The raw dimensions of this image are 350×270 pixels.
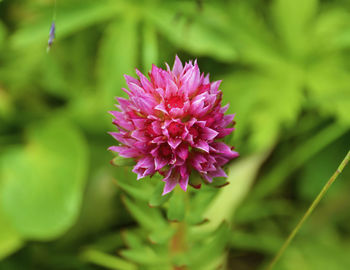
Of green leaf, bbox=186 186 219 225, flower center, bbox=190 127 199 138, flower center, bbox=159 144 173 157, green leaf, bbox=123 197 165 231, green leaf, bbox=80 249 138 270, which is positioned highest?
flower center, bbox=190 127 199 138

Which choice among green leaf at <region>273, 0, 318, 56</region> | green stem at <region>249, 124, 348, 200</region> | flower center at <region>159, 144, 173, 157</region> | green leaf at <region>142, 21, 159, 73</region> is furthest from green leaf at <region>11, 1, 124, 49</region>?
flower center at <region>159, 144, 173, 157</region>

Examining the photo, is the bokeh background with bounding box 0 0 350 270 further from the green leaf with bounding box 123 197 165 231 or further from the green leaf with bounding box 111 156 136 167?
the green leaf with bounding box 111 156 136 167

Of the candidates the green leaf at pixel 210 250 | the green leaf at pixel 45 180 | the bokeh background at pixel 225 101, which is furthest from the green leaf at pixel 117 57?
the green leaf at pixel 210 250

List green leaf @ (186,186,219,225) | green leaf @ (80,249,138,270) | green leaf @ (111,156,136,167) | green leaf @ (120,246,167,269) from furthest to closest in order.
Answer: green leaf @ (80,249,138,270) → green leaf @ (120,246,167,269) → green leaf @ (186,186,219,225) → green leaf @ (111,156,136,167)

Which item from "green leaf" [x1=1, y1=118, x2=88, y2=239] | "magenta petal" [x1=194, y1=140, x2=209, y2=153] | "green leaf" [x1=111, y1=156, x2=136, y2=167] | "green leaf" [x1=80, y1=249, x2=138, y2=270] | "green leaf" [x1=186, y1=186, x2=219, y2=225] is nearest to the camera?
"magenta petal" [x1=194, y1=140, x2=209, y2=153]

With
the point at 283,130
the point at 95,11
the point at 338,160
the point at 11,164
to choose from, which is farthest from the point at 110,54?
the point at 338,160

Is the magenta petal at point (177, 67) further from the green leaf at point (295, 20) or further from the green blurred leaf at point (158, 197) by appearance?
the green leaf at point (295, 20)

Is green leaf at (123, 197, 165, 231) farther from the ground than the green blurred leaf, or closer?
closer

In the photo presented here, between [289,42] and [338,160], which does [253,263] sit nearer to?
[338,160]
